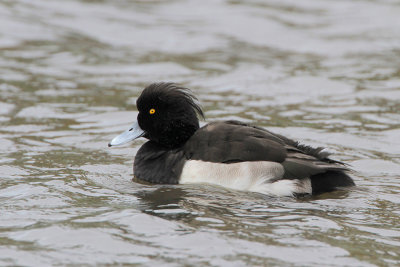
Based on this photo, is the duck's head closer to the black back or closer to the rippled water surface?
the black back

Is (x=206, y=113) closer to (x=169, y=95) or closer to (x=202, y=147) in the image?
(x=169, y=95)

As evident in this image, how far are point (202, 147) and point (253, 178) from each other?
563 mm

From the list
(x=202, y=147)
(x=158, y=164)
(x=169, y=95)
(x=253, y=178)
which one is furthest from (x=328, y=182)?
(x=169, y=95)

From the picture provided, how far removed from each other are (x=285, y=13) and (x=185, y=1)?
213 centimetres

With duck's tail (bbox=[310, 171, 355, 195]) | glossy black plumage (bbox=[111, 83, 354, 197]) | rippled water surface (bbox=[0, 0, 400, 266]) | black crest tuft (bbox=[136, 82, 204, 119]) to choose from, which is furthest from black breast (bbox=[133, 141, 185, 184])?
duck's tail (bbox=[310, 171, 355, 195])

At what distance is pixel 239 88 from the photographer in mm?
11703

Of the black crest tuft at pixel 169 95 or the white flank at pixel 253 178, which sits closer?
the white flank at pixel 253 178

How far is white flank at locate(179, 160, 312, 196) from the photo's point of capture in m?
6.91

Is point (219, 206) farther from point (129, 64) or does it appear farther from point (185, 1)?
point (185, 1)

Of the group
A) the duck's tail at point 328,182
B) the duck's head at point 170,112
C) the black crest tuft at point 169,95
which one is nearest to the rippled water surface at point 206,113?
the duck's tail at point 328,182

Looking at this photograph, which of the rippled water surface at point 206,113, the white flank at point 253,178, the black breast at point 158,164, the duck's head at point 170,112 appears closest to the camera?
the rippled water surface at point 206,113

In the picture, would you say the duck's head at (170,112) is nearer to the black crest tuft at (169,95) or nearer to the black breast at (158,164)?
the black crest tuft at (169,95)

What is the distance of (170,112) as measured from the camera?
7.70 metres

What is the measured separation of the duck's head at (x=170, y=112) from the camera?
767 centimetres
